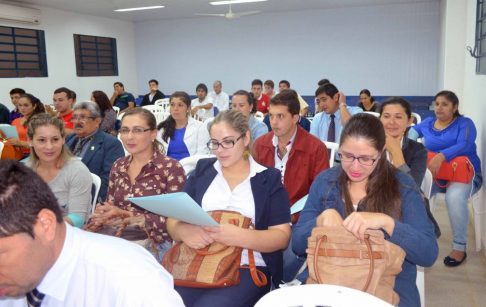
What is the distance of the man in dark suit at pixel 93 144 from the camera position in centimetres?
305

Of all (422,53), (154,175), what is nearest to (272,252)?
(154,175)

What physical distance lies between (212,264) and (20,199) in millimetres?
999

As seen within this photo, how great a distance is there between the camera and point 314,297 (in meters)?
1.21

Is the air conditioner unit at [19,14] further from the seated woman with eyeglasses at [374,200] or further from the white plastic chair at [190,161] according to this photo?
the seated woman with eyeglasses at [374,200]

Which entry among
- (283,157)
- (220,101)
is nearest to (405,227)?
(283,157)

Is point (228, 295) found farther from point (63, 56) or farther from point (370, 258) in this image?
point (63, 56)

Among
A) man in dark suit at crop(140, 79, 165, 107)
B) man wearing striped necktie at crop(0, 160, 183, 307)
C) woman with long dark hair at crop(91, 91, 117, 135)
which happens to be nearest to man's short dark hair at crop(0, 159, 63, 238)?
man wearing striped necktie at crop(0, 160, 183, 307)

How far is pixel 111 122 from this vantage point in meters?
4.77

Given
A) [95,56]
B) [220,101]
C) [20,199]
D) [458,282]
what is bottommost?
[458,282]

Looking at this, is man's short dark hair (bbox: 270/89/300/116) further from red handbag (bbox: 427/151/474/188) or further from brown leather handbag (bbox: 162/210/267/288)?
red handbag (bbox: 427/151/474/188)

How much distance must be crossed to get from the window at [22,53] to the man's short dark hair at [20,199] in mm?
9352

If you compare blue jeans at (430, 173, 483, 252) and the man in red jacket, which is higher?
the man in red jacket

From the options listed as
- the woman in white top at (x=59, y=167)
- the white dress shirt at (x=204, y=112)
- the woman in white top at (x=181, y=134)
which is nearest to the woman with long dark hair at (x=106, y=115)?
the woman in white top at (x=181, y=134)

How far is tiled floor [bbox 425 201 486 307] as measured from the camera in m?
2.78
